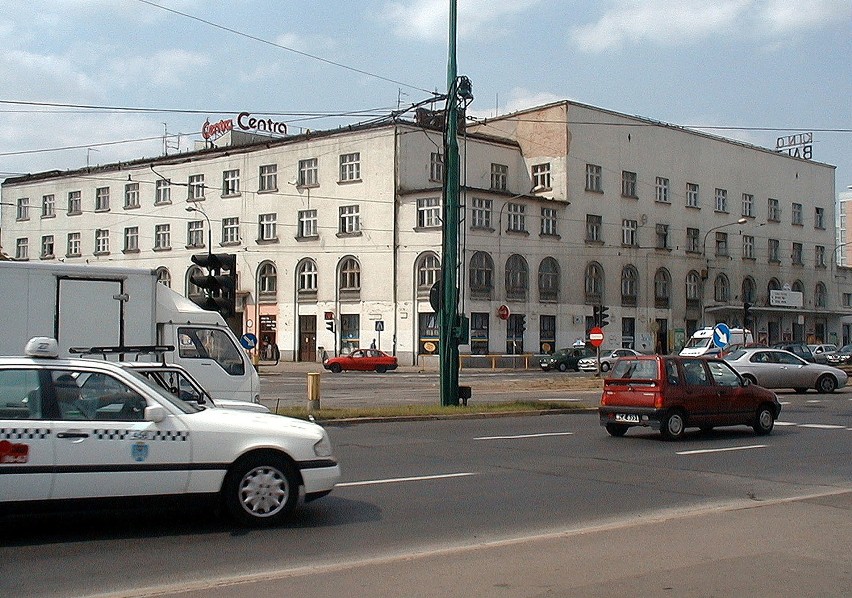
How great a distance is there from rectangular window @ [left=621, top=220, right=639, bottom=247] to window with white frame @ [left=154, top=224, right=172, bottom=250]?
32.3 m

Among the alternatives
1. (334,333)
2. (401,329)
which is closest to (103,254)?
(334,333)

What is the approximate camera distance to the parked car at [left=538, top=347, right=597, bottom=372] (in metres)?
57.2

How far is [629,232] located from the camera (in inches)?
2719

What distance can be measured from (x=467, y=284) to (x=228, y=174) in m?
20.1

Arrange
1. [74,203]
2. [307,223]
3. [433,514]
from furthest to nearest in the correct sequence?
[74,203], [307,223], [433,514]

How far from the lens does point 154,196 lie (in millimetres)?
72250

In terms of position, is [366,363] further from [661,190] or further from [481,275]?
[661,190]

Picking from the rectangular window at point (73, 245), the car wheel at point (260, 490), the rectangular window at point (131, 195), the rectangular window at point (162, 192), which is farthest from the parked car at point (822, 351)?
the rectangular window at point (73, 245)

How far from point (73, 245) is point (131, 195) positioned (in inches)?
283

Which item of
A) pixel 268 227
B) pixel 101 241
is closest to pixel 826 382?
pixel 268 227

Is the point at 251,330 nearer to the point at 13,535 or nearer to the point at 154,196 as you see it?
the point at 154,196

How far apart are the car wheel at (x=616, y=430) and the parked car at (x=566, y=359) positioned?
3887cm

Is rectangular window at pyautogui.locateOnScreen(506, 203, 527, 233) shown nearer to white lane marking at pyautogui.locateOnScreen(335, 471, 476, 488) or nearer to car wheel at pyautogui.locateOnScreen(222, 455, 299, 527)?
white lane marking at pyautogui.locateOnScreen(335, 471, 476, 488)

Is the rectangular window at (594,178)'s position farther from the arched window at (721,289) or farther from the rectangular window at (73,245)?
the rectangular window at (73,245)
